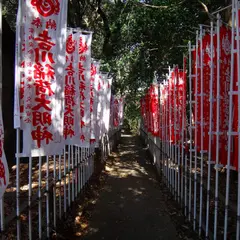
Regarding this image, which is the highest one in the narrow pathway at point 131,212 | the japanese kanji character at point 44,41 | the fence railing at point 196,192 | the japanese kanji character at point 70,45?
the japanese kanji character at point 70,45

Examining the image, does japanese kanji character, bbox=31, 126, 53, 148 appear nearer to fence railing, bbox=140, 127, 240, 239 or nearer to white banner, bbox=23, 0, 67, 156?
white banner, bbox=23, 0, 67, 156

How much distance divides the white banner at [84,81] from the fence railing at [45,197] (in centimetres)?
44

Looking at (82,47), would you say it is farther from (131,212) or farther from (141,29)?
(141,29)

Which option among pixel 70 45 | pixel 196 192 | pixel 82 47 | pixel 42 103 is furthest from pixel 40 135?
pixel 196 192

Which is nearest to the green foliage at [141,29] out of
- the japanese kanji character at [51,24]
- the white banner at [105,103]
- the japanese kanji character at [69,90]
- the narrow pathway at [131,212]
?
the white banner at [105,103]

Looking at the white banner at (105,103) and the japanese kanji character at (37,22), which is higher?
the japanese kanji character at (37,22)

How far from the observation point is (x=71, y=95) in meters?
5.75

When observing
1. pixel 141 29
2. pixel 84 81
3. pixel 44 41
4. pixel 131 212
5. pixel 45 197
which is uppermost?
pixel 141 29

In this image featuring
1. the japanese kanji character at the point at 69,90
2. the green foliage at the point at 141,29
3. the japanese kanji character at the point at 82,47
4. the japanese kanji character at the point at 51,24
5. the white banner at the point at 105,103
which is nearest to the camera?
the japanese kanji character at the point at 51,24

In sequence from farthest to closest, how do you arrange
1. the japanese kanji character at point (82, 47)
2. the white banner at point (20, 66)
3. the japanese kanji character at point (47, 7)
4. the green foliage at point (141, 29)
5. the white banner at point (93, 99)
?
the green foliage at point (141, 29) → the white banner at point (93, 99) → the japanese kanji character at point (82, 47) → the japanese kanji character at point (47, 7) → the white banner at point (20, 66)

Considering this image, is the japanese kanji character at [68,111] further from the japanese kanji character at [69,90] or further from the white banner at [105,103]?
the white banner at [105,103]

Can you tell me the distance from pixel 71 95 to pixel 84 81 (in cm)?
69

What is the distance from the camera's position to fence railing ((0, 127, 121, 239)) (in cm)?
383

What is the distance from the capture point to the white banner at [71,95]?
18.6 ft
